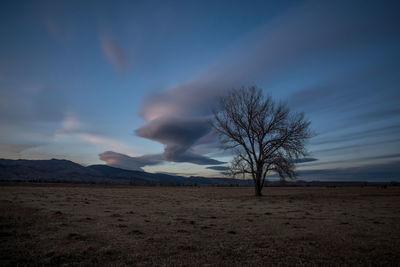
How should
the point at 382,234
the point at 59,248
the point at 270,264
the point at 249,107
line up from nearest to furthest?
the point at 270,264, the point at 59,248, the point at 382,234, the point at 249,107

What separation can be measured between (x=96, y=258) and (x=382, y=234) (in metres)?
10.0

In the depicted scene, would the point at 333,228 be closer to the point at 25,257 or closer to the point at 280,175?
the point at 25,257

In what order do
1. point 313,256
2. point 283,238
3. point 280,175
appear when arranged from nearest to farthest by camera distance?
point 313,256
point 283,238
point 280,175

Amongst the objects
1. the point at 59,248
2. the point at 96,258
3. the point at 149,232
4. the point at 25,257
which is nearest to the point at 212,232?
the point at 149,232

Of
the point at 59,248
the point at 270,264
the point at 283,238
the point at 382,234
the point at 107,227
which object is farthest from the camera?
the point at 107,227

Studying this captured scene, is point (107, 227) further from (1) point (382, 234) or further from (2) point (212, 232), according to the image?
(1) point (382, 234)

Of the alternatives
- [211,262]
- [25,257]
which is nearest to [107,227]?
[25,257]

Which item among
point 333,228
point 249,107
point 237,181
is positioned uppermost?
point 249,107

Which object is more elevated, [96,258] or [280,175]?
[280,175]

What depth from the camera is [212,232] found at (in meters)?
8.46

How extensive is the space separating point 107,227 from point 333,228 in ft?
32.2

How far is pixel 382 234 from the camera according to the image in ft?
26.7

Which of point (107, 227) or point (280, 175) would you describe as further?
point (280, 175)

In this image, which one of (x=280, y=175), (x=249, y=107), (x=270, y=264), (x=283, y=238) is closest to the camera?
(x=270, y=264)
